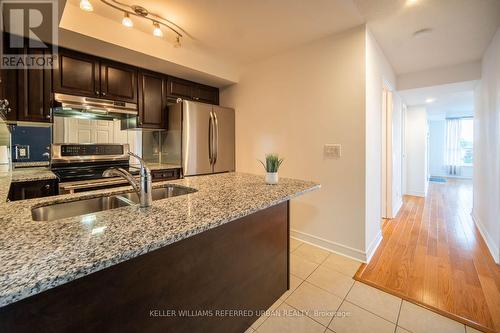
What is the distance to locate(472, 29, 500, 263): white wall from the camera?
7.66 feet

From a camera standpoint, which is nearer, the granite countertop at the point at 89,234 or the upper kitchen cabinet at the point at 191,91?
the granite countertop at the point at 89,234

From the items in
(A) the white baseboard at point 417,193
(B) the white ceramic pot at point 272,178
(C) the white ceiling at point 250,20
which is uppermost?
(C) the white ceiling at point 250,20

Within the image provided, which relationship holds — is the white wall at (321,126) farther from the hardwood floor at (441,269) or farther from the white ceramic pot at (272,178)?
the white ceramic pot at (272,178)

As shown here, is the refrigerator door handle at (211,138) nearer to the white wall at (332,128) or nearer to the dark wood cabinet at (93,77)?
the white wall at (332,128)

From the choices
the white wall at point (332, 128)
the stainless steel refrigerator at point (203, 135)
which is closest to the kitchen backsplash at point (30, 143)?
the stainless steel refrigerator at point (203, 135)

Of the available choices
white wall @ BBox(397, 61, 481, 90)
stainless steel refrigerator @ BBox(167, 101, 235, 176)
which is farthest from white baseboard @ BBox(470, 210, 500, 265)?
stainless steel refrigerator @ BBox(167, 101, 235, 176)

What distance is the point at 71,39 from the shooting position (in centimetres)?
207

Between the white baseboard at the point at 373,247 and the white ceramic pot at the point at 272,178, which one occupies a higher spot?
the white ceramic pot at the point at 272,178

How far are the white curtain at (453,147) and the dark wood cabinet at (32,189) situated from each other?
11.0 metres

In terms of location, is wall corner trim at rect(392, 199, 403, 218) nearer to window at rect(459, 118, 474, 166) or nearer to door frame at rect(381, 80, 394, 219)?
door frame at rect(381, 80, 394, 219)

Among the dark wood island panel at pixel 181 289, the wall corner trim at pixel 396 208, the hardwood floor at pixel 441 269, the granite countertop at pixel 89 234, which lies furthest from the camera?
the wall corner trim at pixel 396 208

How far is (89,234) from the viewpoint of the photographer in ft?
2.56

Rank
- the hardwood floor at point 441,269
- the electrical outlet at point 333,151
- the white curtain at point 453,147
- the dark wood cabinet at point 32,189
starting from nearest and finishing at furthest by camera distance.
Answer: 1. the hardwood floor at point 441,269
2. the dark wood cabinet at point 32,189
3. the electrical outlet at point 333,151
4. the white curtain at point 453,147

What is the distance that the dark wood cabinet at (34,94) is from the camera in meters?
2.07
